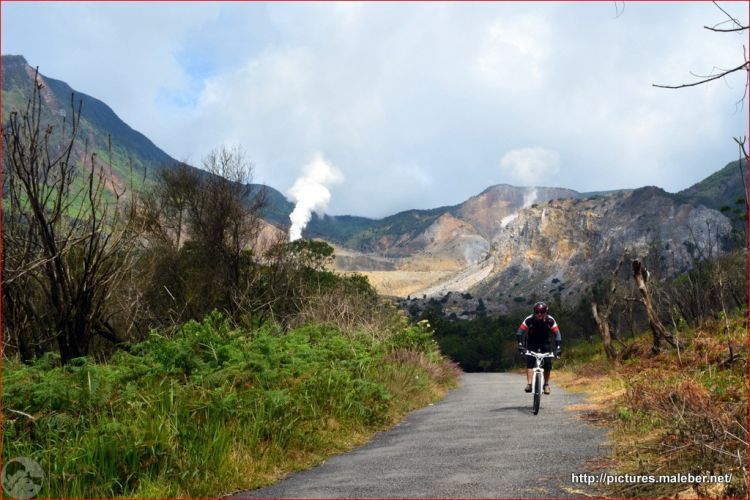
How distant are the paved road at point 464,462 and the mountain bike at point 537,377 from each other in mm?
263

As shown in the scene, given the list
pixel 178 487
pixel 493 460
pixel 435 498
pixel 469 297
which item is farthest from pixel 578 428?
pixel 469 297

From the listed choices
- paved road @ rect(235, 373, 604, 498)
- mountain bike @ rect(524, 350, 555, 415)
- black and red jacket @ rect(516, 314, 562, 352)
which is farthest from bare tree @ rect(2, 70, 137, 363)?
mountain bike @ rect(524, 350, 555, 415)

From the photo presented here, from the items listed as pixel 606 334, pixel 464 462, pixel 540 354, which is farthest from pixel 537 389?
pixel 606 334

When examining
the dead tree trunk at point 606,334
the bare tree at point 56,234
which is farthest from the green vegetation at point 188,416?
the dead tree trunk at point 606,334

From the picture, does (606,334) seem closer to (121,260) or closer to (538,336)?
(538,336)

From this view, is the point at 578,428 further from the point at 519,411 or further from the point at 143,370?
the point at 143,370

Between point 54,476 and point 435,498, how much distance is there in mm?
3893

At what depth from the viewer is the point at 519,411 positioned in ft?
46.5

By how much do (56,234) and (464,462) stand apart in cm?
864

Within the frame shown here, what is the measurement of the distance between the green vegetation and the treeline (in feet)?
4.98

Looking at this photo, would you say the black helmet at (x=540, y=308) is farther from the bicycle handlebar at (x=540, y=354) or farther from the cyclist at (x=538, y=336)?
the bicycle handlebar at (x=540, y=354)

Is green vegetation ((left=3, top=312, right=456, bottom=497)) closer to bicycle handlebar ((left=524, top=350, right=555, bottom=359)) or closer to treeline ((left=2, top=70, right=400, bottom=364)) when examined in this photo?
treeline ((left=2, top=70, right=400, bottom=364))

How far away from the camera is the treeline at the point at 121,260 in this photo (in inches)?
456

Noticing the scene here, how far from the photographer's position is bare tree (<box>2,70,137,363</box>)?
1114 centimetres
